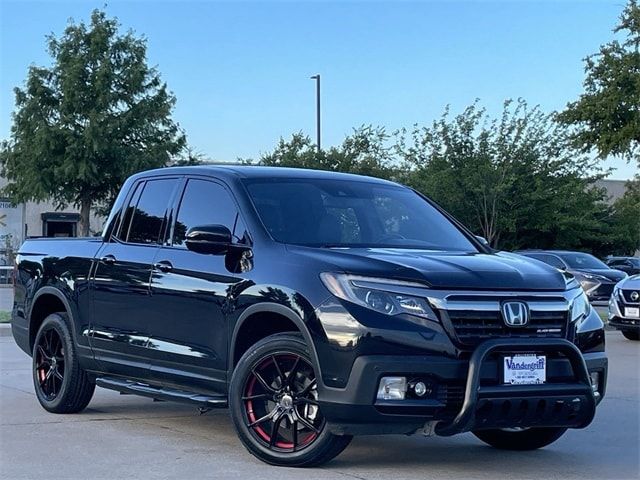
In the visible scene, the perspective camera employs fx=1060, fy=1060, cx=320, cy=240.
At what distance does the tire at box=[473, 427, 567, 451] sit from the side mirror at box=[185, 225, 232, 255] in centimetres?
217

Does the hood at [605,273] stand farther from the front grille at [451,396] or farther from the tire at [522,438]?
the front grille at [451,396]

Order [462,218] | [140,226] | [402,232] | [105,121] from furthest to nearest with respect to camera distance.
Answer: [462,218] < [105,121] < [140,226] < [402,232]

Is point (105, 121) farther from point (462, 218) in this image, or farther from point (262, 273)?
point (262, 273)

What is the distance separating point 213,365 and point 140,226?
1.71 metres

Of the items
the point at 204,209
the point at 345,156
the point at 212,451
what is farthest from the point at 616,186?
the point at 212,451

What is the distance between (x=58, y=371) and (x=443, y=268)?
4.06 metres

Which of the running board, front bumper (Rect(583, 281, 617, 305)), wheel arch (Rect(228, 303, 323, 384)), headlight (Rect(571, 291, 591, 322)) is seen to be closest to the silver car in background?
front bumper (Rect(583, 281, 617, 305))

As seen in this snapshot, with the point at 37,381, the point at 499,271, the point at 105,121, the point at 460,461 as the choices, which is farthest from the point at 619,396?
the point at 105,121

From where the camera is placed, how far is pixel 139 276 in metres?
7.79

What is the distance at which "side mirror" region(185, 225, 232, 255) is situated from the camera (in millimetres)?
6895

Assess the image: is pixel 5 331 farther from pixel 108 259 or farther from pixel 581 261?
pixel 581 261

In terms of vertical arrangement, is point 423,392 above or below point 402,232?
below

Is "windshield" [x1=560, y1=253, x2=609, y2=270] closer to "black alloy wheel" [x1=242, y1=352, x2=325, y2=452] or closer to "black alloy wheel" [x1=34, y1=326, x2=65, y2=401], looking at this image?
"black alloy wheel" [x1=34, y1=326, x2=65, y2=401]

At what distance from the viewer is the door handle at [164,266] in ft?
24.6
